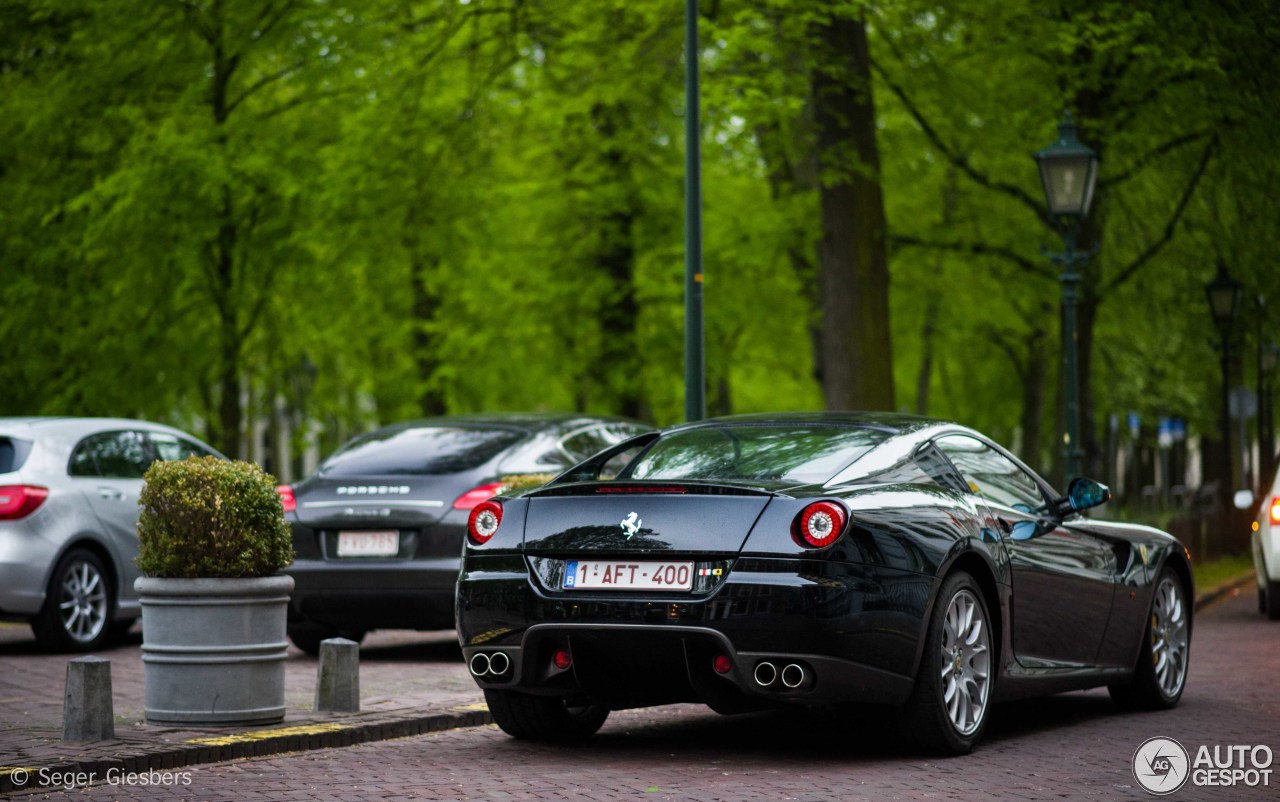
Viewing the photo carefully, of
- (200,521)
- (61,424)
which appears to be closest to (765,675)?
(200,521)

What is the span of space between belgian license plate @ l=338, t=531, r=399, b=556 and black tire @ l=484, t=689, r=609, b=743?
3.59 meters

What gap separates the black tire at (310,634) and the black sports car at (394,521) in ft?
0.06

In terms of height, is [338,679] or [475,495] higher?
[475,495]

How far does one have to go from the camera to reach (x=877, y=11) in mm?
21344

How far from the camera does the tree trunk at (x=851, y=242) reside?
1897 cm

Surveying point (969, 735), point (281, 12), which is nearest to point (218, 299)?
point (281, 12)

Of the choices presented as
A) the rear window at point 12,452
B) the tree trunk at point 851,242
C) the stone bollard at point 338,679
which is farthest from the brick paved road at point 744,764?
the tree trunk at point 851,242

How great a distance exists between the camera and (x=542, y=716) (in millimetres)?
8148

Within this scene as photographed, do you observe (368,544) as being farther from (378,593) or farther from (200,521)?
(200,521)

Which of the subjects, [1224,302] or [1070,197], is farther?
[1224,302]

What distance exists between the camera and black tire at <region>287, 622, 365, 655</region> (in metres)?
12.4

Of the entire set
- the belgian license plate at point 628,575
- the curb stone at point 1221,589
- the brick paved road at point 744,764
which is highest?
the belgian license plate at point 628,575

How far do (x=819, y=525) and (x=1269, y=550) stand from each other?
10.1 meters

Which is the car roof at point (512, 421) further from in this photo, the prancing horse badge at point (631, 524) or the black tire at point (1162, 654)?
the prancing horse badge at point (631, 524)
